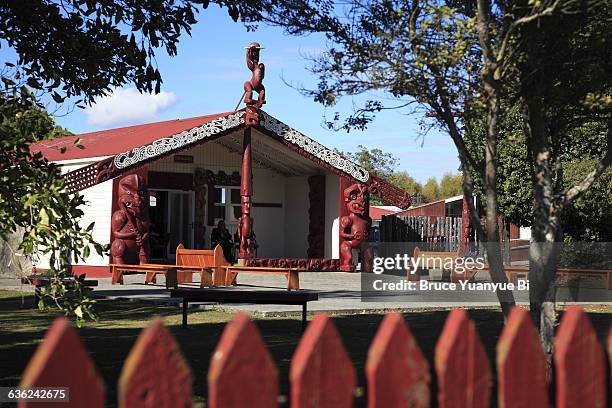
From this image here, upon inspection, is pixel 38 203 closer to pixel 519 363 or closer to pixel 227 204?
pixel 519 363

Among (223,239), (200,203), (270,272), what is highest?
(200,203)

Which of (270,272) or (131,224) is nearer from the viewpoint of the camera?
(270,272)

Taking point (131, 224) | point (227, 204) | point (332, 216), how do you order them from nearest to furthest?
1. point (131, 224)
2. point (332, 216)
3. point (227, 204)

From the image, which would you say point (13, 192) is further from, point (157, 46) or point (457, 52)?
point (157, 46)

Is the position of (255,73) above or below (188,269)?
above

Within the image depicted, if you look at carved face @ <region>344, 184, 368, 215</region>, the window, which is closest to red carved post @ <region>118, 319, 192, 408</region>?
carved face @ <region>344, 184, 368, 215</region>

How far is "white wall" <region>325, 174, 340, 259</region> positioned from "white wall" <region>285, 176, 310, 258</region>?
128 cm

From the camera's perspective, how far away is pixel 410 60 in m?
6.69

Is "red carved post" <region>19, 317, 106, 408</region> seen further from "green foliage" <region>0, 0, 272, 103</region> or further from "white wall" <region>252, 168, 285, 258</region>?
"white wall" <region>252, 168, 285, 258</region>

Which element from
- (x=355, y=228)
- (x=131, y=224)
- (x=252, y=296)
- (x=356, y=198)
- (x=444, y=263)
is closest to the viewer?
(x=252, y=296)

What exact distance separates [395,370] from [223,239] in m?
28.8

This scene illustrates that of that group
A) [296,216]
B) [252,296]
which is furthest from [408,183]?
[252,296]

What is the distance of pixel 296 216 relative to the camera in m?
34.2

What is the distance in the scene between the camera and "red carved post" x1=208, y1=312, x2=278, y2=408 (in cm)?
211
